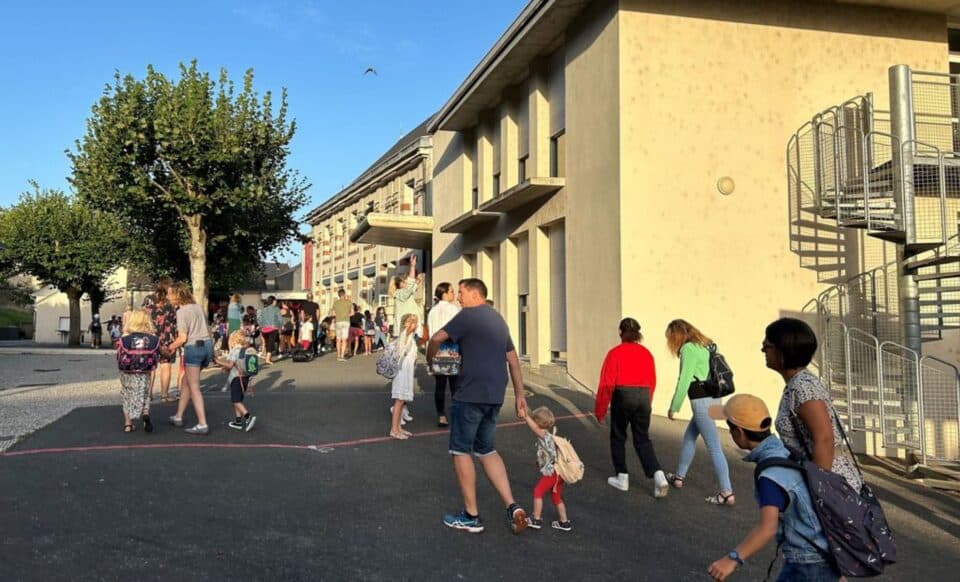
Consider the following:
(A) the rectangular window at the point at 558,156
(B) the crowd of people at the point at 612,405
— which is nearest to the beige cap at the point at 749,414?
(B) the crowd of people at the point at 612,405

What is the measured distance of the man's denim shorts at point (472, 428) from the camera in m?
5.57

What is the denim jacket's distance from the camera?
2.99m

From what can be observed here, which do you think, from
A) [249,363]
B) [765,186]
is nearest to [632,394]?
[249,363]

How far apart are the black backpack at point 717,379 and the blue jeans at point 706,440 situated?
0.40 ft

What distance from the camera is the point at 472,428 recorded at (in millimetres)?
5570

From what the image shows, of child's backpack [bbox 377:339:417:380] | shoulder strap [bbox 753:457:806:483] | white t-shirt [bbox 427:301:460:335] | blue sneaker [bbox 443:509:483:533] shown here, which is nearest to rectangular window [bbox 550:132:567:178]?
white t-shirt [bbox 427:301:460:335]

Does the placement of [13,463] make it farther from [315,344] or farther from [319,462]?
[315,344]

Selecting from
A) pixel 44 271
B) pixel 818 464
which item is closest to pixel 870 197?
pixel 818 464

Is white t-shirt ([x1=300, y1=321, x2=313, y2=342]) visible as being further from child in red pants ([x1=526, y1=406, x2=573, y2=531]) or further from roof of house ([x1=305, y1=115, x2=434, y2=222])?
child in red pants ([x1=526, y1=406, x2=573, y2=531])

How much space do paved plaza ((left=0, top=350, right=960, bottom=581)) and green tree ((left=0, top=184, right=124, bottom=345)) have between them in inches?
1324

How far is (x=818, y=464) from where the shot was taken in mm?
3240

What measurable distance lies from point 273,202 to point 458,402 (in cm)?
1969

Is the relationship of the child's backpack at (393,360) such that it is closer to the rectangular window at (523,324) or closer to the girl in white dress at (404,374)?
the girl in white dress at (404,374)

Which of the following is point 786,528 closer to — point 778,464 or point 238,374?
point 778,464
